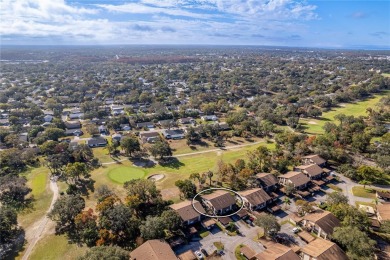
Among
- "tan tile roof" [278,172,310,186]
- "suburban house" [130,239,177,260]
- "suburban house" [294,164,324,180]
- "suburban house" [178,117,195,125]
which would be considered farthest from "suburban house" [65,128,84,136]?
"suburban house" [294,164,324,180]

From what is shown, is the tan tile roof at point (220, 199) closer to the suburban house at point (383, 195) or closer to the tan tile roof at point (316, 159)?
the tan tile roof at point (316, 159)

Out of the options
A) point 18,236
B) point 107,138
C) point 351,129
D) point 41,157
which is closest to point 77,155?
point 41,157

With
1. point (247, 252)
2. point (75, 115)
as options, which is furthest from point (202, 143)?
point (75, 115)

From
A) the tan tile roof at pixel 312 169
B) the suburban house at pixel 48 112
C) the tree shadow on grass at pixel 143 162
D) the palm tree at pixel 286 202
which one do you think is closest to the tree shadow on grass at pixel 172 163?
the tree shadow on grass at pixel 143 162

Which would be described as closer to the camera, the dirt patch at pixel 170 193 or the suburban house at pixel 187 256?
the suburban house at pixel 187 256

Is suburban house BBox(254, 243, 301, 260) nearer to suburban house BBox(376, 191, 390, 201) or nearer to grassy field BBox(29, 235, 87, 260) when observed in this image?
grassy field BBox(29, 235, 87, 260)

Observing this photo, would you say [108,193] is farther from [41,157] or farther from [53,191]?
[41,157]

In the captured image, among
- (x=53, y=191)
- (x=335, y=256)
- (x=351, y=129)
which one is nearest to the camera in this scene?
(x=335, y=256)

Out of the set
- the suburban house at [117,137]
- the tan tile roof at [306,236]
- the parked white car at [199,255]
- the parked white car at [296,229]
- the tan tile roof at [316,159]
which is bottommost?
the parked white car at [199,255]
